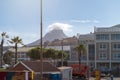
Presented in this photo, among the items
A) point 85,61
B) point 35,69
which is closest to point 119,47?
point 85,61

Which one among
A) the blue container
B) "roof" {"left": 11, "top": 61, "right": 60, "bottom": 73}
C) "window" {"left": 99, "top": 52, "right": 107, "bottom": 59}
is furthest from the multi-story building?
the blue container

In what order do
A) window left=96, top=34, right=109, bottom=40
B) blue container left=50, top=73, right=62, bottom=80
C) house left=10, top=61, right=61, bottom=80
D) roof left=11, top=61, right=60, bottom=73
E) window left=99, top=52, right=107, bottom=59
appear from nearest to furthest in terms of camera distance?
1. blue container left=50, top=73, right=62, bottom=80
2. house left=10, top=61, right=61, bottom=80
3. roof left=11, top=61, right=60, bottom=73
4. window left=96, top=34, right=109, bottom=40
5. window left=99, top=52, right=107, bottom=59

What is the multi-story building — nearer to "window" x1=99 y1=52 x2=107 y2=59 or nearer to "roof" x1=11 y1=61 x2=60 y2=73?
"window" x1=99 y1=52 x2=107 y2=59

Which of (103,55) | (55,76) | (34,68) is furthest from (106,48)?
(34,68)

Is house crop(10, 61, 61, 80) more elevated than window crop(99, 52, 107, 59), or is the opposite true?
window crop(99, 52, 107, 59)

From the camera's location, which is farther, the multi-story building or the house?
the multi-story building

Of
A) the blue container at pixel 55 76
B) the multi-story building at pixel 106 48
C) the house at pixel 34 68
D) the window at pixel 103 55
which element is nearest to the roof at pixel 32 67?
the house at pixel 34 68

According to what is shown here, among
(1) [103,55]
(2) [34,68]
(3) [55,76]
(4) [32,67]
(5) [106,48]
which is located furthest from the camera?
(1) [103,55]

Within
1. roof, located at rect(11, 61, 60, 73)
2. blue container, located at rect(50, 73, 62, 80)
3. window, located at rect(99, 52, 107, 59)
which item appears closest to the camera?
blue container, located at rect(50, 73, 62, 80)

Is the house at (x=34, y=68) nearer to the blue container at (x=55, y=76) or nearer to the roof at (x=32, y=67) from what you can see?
the roof at (x=32, y=67)

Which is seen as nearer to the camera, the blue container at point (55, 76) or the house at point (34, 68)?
the blue container at point (55, 76)

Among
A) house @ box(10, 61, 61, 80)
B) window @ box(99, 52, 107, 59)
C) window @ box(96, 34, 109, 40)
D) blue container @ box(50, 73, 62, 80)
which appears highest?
window @ box(96, 34, 109, 40)

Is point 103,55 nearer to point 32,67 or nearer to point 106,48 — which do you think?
point 106,48

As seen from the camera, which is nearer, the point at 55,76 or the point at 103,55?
the point at 55,76
